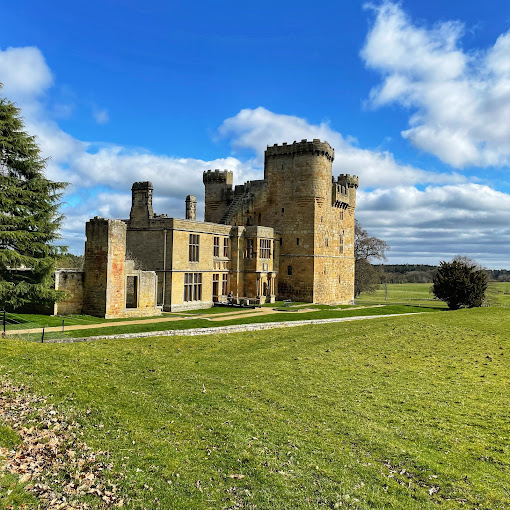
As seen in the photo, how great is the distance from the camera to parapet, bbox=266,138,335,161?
49625 millimetres

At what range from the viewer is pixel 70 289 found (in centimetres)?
3269

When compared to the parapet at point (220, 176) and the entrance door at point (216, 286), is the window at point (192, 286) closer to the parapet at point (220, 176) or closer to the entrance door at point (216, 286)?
the entrance door at point (216, 286)

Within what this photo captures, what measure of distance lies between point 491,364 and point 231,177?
40234mm

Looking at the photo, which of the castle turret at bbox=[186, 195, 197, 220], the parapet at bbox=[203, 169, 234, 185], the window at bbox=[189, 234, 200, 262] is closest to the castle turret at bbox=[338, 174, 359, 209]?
the parapet at bbox=[203, 169, 234, 185]

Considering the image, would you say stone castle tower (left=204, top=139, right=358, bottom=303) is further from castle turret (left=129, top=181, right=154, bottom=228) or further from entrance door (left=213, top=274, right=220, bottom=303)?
castle turret (left=129, top=181, right=154, bottom=228)

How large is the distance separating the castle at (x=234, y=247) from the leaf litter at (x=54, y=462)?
70.3ft

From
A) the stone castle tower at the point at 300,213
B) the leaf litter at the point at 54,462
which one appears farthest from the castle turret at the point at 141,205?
the leaf litter at the point at 54,462

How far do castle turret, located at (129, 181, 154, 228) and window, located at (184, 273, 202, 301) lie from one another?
232 inches

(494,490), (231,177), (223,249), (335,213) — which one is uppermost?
(231,177)

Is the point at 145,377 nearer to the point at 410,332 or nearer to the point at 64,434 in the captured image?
the point at 64,434

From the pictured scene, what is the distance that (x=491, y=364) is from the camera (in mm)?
22281

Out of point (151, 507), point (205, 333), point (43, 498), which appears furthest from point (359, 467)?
point (205, 333)

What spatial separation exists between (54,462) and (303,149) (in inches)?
1746

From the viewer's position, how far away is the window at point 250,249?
Result: 47.3 metres
